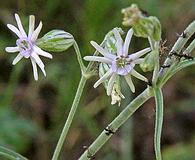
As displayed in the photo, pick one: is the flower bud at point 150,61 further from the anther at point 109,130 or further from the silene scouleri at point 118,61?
the anther at point 109,130

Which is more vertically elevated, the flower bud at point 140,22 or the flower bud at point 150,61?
the flower bud at point 140,22

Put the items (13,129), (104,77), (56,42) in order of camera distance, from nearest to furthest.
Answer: (104,77) < (56,42) < (13,129)

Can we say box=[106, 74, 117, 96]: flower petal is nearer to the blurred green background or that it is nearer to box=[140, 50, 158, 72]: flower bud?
box=[140, 50, 158, 72]: flower bud

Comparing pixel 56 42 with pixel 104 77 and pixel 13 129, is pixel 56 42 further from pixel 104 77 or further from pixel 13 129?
pixel 13 129

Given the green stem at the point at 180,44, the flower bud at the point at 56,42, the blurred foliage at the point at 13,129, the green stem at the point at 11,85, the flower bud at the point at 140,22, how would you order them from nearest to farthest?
1. the flower bud at the point at 140,22
2. the green stem at the point at 180,44
3. the flower bud at the point at 56,42
4. the blurred foliage at the point at 13,129
5. the green stem at the point at 11,85

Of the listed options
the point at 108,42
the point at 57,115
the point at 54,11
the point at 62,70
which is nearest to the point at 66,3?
the point at 54,11

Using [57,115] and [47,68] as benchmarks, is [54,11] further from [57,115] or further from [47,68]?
[57,115]

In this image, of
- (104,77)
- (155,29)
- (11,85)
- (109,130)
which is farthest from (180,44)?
(11,85)

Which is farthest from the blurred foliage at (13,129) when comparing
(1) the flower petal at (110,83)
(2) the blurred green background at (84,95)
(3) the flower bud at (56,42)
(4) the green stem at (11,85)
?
(1) the flower petal at (110,83)
